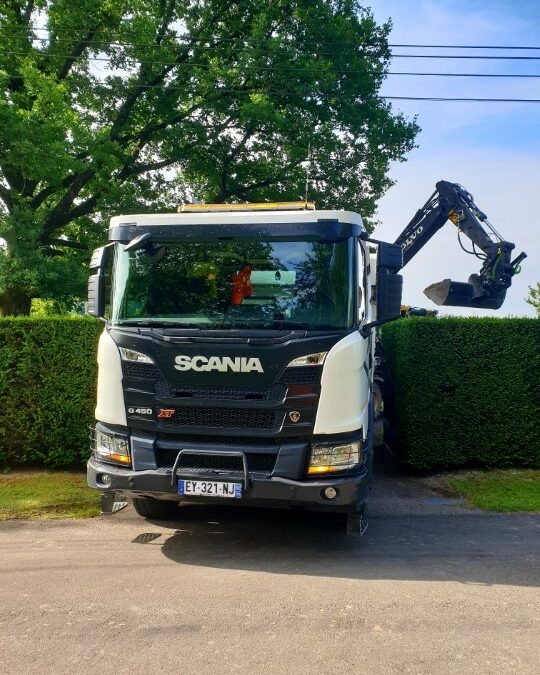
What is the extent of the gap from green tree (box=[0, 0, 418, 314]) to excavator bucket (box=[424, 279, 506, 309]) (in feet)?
20.4

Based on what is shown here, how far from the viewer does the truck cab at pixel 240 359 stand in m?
5.48

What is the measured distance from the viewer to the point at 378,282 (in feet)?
19.9

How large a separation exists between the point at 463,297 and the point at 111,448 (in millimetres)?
11218

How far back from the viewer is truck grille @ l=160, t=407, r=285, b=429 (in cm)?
553

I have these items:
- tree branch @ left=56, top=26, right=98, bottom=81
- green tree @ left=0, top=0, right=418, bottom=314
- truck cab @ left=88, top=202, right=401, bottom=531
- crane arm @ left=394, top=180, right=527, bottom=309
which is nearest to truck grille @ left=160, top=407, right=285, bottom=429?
truck cab @ left=88, top=202, right=401, bottom=531

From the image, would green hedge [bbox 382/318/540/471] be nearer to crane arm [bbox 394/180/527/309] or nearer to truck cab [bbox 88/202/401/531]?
truck cab [bbox 88/202/401/531]

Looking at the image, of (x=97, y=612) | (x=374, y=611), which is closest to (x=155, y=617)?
Result: (x=97, y=612)

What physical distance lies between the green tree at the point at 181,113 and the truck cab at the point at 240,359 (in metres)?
11.4

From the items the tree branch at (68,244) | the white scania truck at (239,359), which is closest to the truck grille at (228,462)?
the white scania truck at (239,359)

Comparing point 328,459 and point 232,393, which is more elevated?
point 232,393

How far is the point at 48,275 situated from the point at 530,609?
571 inches

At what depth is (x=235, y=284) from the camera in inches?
234

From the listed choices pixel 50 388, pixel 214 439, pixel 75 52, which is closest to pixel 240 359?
pixel 214 439

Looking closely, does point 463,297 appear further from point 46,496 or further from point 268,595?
point 268,595
